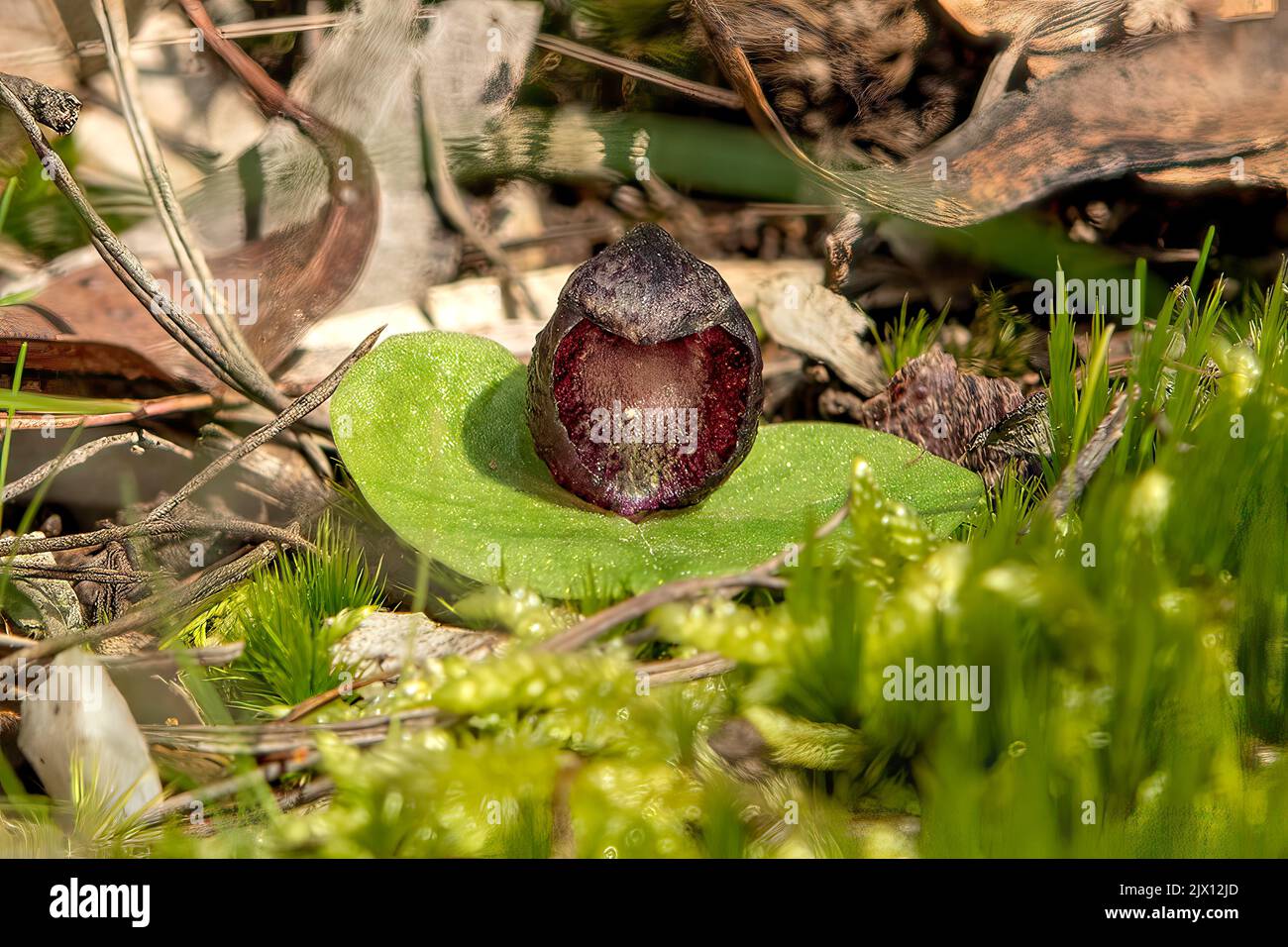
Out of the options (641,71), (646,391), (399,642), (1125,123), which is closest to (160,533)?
(399,642)

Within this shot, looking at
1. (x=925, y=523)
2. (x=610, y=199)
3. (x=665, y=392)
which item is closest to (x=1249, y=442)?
(x=925, y=523)

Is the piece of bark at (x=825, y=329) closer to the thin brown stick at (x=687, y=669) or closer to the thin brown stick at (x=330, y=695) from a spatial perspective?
the thin brown stick at (x=687, y=669)

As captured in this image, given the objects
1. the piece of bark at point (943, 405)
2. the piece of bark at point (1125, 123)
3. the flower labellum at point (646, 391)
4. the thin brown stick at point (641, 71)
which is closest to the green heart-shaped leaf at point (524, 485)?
the flower labellum at point (646, 391)

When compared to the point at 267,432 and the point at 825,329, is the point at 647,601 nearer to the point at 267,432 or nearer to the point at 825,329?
the point at 267,432

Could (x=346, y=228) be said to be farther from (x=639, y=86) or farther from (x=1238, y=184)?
(x=1238, y=184)

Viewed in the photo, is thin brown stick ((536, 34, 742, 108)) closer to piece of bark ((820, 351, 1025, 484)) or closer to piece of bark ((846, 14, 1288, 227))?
piece of bark ((846, 14, 1288, 227))

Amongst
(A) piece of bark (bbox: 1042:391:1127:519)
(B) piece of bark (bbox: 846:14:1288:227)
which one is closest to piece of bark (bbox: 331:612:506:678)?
(A) piece of bark (bbox: 1042:391:1127:519)
